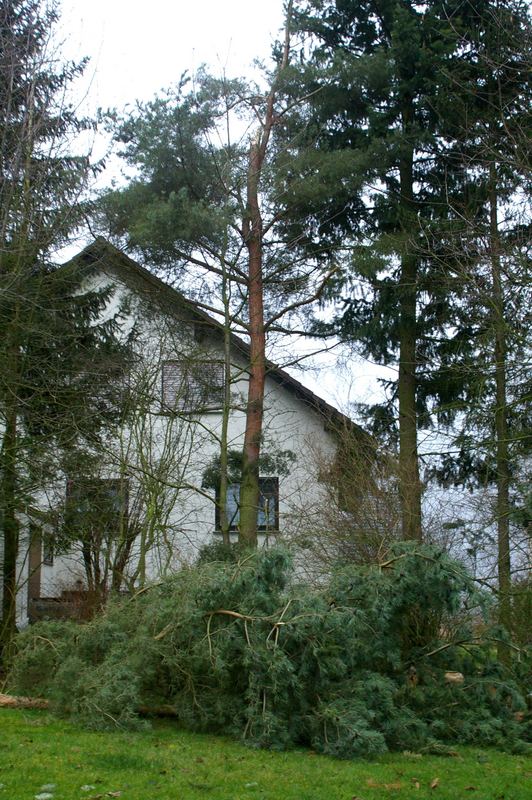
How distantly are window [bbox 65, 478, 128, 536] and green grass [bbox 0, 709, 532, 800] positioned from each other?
5.99 m

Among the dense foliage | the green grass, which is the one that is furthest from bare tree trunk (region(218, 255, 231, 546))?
the green grass

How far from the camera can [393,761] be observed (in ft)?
26.1

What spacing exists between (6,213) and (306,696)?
620 centimetres

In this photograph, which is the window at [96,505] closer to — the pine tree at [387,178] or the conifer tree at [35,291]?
the conifer tree at [35,291]

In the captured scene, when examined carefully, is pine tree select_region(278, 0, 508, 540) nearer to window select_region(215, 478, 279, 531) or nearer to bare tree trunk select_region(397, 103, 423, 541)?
bare tree trunk select_region(397, 103, 423, 541)

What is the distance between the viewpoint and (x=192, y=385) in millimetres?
16594

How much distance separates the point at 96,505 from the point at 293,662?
23.5ft

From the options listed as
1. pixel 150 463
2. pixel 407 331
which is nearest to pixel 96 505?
pixel 150 463

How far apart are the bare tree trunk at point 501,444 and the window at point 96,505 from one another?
20.6ft

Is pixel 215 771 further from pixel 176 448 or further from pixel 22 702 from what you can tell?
pixel 176 448

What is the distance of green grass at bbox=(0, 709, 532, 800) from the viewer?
6.53 m

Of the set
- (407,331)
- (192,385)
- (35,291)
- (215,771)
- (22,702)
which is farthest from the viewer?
(407,331)

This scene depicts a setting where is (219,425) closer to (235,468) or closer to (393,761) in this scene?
(235,468)

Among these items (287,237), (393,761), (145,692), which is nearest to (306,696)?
(393,761)
